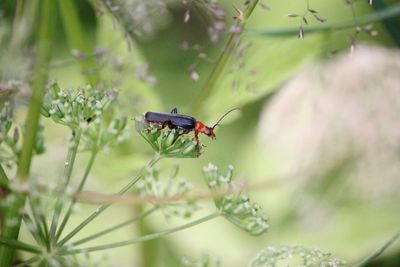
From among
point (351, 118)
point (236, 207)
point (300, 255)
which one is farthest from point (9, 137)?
point (351, 118)

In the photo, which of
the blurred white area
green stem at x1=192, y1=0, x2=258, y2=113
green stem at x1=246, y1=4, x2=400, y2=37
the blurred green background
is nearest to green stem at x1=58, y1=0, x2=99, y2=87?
the blurred green background

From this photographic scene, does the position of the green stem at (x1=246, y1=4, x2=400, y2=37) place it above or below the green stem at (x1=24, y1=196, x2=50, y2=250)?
below

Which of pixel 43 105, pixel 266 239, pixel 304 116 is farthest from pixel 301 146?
pixel 43 105

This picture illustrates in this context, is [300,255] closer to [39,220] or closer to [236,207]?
[236,207]

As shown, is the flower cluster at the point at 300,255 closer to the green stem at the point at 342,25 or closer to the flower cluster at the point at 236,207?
the flower cluster at the point at 236,207

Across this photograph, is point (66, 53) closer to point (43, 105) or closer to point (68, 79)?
point (68, 79)

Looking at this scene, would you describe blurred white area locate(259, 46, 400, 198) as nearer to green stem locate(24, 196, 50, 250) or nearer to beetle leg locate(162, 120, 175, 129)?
beetle leg locate(162, 120, 175, 129)
